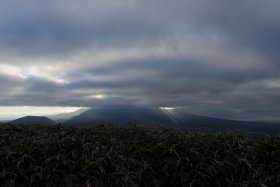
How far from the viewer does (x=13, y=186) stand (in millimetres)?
8273

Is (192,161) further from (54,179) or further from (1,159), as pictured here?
(1,159)

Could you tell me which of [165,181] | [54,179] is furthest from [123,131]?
[54,179]

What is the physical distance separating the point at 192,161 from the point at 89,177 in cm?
256

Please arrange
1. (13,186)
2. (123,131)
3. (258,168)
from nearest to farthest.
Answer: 1. (13,186)
2. (258,168)
3. (123,131)

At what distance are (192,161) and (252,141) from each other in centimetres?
191

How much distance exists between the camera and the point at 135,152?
9586 millimetres

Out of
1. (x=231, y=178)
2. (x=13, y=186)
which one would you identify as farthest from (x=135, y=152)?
(x=13, y=186)

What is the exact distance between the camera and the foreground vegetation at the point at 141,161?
8.44 meters

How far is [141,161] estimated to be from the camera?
30.9 feet

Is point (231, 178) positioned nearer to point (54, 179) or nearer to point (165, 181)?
point (165, 181)

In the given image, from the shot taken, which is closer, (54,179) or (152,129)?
(54,179)

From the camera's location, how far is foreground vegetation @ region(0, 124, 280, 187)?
844 centimetres

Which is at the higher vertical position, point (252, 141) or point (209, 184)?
point (252, 141)

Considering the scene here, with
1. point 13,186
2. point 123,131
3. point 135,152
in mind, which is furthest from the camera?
point 123,131
